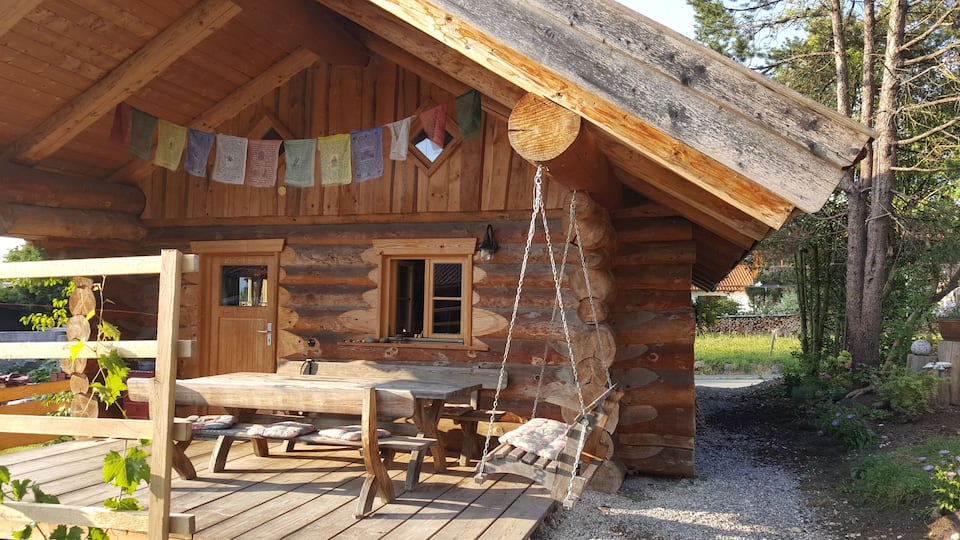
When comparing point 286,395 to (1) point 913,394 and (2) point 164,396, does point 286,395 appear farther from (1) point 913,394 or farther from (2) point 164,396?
(1) point 913,394

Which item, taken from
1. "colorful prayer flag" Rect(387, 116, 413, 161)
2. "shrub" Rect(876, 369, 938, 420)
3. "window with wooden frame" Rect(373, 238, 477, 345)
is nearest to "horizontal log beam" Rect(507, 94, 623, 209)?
"colorful prayer flag" Rect(387, 116, 413, 161)

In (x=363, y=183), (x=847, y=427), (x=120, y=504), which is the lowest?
(x=847, y=427)

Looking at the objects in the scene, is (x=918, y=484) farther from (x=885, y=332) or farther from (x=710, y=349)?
(x=710, y=349)

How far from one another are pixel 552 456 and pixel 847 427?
5.30m

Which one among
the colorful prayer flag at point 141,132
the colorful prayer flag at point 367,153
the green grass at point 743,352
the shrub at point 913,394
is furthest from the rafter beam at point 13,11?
the green grass at point 743,352

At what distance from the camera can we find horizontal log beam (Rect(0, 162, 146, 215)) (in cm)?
723

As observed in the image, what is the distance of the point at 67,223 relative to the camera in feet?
25.5

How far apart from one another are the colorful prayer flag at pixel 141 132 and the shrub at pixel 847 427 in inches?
336

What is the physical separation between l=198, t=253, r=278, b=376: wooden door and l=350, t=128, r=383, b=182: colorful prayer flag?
180 centimetres

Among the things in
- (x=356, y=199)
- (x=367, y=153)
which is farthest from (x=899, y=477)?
(x=356, y=199)

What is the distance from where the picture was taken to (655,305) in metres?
6.96

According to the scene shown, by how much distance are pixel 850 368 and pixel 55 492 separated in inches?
437

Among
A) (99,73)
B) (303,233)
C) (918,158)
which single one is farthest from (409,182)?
(918,158)

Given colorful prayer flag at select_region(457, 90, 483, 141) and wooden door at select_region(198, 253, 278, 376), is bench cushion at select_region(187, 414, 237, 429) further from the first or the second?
colorful prayer flag at select_region(457, 90, 483, 141)
